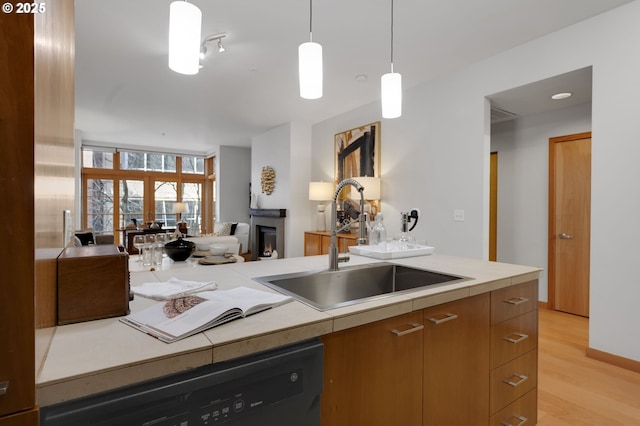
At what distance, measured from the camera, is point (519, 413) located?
1.58 metres

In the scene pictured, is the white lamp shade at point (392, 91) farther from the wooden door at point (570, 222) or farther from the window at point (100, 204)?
the window at point (100, 204)

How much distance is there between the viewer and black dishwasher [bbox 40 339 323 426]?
0.64 metres

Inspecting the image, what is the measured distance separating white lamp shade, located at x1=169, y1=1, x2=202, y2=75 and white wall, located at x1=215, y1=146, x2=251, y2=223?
6.74 metres

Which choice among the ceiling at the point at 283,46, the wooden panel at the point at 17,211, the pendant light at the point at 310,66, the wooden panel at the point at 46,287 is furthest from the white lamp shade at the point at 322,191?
the wooden panel at the point at 17,211

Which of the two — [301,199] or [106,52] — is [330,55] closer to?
[106,52]

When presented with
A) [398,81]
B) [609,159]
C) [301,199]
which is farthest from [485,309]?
[301,199]

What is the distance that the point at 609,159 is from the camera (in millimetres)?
2393

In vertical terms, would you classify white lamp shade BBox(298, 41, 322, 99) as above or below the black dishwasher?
above

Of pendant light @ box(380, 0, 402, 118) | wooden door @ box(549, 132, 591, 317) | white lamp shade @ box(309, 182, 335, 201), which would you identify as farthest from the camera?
white lamp shade @ box(309, 182, 335, 201)

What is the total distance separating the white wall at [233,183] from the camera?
7.80 metres

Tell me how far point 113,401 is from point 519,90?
3.57 meters

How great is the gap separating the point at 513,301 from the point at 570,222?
2.73m

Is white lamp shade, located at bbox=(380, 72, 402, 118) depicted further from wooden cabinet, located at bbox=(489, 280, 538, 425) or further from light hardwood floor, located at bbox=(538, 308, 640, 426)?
light hardwood floor, located at bbox=(538, 308, 640, 426)

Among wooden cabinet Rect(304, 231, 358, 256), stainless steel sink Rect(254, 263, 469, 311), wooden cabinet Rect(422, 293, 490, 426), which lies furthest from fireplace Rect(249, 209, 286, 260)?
wooden cabinet Rect(422, 293, 490, 426)
